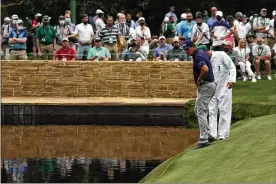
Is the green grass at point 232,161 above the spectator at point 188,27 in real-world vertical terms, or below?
below

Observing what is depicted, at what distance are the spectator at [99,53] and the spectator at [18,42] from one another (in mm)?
1905

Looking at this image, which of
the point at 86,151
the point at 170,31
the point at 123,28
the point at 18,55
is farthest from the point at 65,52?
the point at 86,151

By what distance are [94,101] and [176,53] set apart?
331 cm

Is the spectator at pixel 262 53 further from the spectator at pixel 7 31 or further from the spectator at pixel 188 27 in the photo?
the spectator at pixel 7 31

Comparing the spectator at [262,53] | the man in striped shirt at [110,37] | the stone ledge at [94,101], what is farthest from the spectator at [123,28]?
the stone ledge at [94,101]

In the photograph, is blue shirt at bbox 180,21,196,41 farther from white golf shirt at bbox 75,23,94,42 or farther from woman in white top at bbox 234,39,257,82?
white golf shirt at bbox 75,23,94,42

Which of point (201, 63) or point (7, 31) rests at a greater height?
point (7, 31)

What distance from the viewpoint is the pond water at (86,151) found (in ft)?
52.9

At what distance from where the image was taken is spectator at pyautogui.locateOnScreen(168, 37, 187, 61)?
27.5 m

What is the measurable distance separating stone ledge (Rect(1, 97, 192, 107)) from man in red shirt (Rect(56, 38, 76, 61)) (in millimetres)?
1478

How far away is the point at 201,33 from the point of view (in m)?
29.0

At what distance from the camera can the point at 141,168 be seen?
17000 mm

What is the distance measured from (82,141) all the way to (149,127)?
2.55 metres

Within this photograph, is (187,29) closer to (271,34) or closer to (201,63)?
(271,34)
